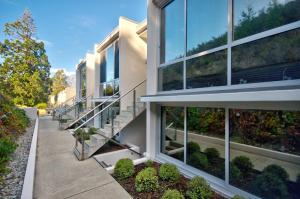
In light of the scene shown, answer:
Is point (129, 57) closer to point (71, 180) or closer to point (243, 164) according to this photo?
point (71, 180)

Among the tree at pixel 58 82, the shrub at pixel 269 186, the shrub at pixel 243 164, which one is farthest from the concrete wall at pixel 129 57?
the tree at pixel 58 82

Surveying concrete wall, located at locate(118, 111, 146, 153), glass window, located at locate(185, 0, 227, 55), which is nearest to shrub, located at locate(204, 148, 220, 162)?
glass window, located at locate(185, 0, 227, 55)

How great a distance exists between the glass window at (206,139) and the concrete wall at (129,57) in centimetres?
441

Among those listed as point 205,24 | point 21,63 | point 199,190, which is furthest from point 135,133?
point 21,63

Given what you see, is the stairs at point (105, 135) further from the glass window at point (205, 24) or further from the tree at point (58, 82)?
the tree at point (58, 82)

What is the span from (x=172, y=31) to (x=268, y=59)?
9.95 feet

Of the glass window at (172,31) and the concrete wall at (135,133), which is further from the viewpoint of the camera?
the concrete wall at (135,133)

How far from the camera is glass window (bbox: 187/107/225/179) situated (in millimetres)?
3902

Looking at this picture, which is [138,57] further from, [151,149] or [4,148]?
[4,148]

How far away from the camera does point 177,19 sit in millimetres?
5082

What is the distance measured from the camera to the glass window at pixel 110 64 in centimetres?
1015

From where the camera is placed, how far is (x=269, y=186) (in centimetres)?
316

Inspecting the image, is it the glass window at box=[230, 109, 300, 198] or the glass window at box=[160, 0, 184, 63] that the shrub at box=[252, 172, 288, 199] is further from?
the glass window at box=[160, 0, 184, 63]

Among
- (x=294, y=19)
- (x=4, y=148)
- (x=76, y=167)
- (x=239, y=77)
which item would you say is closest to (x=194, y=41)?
(x=239, y=77)
